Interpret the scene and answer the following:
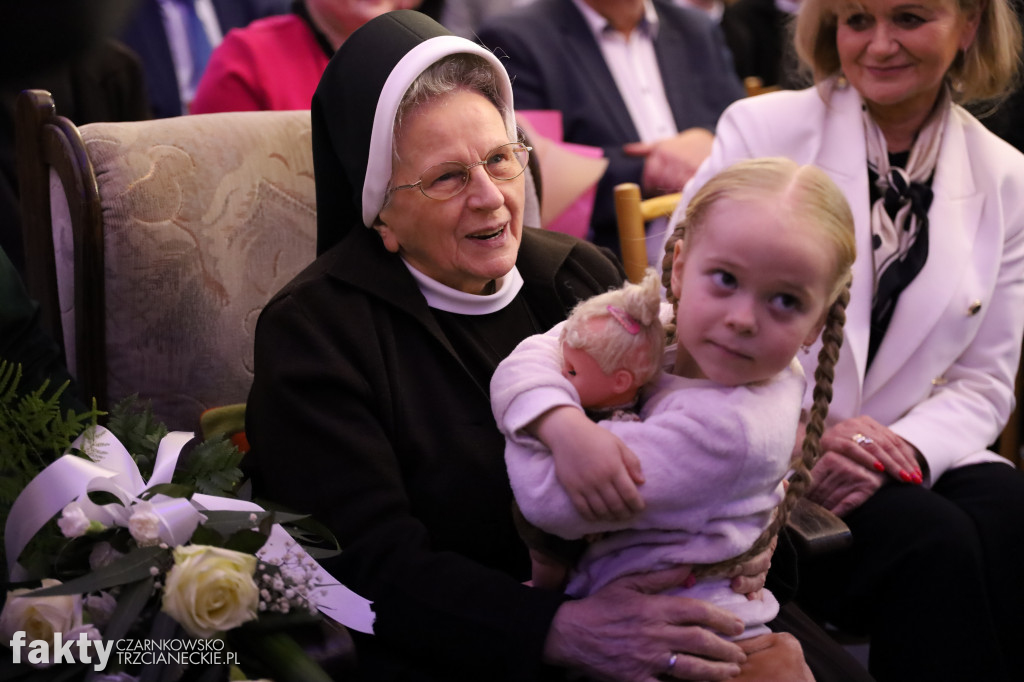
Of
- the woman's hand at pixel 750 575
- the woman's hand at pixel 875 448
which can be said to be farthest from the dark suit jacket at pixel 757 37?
the woman's hand at pixel 750 575

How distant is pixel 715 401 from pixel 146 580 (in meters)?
0.77

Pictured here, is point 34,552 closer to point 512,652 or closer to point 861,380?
point 512,652

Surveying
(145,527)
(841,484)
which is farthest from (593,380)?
(841,484)

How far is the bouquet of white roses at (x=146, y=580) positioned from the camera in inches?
47.6

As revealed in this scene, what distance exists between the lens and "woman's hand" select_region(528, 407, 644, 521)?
51.2 inches

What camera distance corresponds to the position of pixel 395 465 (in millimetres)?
1614

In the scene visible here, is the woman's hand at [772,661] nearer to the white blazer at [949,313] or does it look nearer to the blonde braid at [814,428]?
the blonde braid at [814,428]

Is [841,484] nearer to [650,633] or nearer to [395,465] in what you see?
[650,633]

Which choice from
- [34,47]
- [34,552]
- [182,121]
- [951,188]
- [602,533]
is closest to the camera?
[34,552]

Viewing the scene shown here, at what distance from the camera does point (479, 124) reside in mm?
1713

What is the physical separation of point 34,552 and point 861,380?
5.74ft

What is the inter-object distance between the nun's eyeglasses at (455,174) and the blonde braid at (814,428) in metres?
0.62

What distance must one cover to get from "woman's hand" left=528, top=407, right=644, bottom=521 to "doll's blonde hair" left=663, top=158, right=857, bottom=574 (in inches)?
8.3

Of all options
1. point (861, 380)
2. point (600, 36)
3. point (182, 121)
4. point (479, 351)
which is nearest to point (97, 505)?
point (479, 351)
